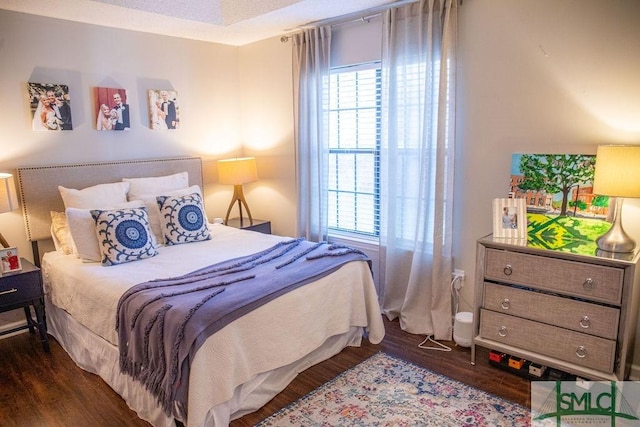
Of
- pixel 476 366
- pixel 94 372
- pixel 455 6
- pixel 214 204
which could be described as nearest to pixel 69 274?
pixel 94 372

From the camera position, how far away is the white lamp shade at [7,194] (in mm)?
2838

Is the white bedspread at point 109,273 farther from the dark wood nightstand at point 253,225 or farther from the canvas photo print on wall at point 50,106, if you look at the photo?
the canvas photo print on wall at point 50,106

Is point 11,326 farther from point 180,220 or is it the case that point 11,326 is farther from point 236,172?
point 236,172

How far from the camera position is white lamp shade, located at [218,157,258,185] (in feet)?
13.5

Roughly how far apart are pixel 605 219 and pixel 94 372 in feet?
10.5

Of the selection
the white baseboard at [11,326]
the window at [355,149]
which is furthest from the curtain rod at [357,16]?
the white baseboard at [11,326]

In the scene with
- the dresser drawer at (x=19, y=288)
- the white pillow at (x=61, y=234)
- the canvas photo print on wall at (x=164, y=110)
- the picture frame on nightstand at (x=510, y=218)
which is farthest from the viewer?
the canvas photo print on wall at (x=164, y=110)

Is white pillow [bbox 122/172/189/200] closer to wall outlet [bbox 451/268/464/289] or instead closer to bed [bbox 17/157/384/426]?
bed [bbox 17/157/384/426]

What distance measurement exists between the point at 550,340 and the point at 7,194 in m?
3.48

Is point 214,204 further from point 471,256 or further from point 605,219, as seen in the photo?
point 605,219

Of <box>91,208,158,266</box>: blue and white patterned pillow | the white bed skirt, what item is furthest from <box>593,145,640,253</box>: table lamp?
<box>91,208,158,266</box>: blue and white patterned pillow

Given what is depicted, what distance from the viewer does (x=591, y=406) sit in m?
2.33

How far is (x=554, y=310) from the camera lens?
240 centimetres

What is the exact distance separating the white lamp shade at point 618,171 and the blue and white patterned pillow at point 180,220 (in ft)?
8.86
